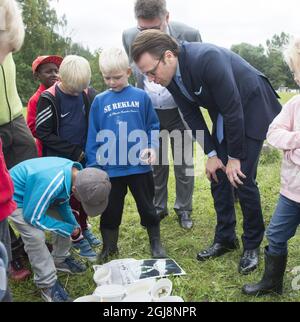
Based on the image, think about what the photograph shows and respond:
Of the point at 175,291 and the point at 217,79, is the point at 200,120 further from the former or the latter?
the point at 175,291

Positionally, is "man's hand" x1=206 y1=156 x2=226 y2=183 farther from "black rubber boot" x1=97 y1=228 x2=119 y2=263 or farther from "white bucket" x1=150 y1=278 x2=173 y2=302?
"white bucket" x1=150 y1=278 x2=173 y2=302

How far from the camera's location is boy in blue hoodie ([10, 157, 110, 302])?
2.66 m

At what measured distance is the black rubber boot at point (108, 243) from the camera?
351cm

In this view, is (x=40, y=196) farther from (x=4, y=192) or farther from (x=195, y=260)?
(x=195, y=260)

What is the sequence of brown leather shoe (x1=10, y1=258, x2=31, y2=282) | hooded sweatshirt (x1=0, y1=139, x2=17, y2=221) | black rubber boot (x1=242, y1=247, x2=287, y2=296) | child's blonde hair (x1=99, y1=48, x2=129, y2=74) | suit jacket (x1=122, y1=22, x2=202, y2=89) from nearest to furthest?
hooded sweatshirt (x1=0, y1=139, x2=17, y2=221)
black rubber boot (x1=242, y1=247, x2=287, y2=296)
child's blonde hair (x1=99, y1=48, x2=129, y2=74)
brown leather shoe (x1=10, y1=258, x2=31, y2=282)
suit jacket (x1=122, y1=22, x2=202, y2=89)

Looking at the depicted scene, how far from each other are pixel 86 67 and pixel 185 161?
54.9 inches

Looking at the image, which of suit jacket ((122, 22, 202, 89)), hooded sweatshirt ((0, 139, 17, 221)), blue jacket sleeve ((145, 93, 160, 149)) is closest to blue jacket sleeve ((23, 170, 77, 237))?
hooded sweatshirt ((0, 139, 17, 221))

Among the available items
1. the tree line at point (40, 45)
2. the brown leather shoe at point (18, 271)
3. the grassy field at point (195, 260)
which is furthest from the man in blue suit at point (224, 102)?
the tree line at point (40, 45)

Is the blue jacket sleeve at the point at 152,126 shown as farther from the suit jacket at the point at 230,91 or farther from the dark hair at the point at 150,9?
the dark hair at the point at 150,9

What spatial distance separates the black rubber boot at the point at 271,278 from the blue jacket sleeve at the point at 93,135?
1424mm

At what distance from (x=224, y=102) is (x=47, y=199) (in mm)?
1321

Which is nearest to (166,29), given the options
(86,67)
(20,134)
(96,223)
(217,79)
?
(86,67)

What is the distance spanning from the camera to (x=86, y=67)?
3.37m

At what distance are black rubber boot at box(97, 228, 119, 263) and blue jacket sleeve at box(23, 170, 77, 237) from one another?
2.74 feet
